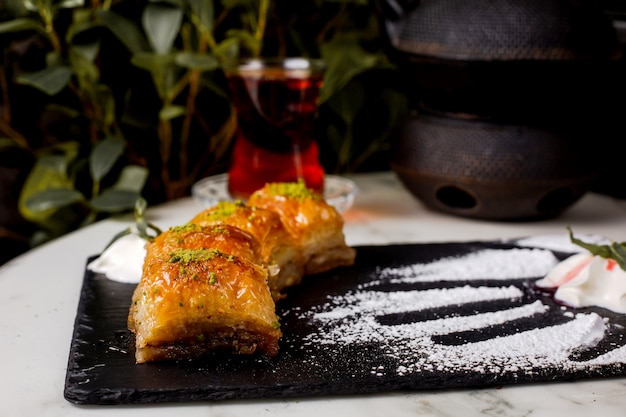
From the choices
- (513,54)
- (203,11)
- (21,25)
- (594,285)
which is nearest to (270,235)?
(594,285)

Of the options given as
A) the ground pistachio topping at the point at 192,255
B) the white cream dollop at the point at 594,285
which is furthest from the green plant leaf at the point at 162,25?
the white cream dollop at the point at 594,285

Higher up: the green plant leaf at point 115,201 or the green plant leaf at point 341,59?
the green plant leaf at point 341,59

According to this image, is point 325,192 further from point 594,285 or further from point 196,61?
point 594,285

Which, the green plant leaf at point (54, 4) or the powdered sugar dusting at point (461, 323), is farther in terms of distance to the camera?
the green plant leaf at point (54, 4)

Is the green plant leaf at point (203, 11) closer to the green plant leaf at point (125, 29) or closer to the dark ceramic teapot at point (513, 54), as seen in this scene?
the green plant leaf at point (125, 29)

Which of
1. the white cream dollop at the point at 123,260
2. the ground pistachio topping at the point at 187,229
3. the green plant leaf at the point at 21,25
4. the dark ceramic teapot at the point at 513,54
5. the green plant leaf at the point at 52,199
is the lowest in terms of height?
the green plant leaf at the point at 52,199

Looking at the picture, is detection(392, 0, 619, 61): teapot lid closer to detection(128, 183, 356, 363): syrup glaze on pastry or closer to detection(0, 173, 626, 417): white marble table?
detection(0, 173, 626, 417): white marble table

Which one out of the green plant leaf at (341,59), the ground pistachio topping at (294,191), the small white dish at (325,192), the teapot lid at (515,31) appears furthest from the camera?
the green plant leaf at (341,59)

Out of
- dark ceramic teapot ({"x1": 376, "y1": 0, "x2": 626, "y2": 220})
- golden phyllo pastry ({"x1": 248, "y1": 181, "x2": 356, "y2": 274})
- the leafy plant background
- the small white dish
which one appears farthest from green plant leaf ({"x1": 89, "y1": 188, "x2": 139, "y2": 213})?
dark ceramic teapot ({"x1": 376, "y1": 0, "x2": 626, "y2": 220})

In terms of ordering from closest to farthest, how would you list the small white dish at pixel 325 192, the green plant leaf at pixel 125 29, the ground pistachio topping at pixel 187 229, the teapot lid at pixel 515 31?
the ground pistachio topping at pixel 187 229 → the teapot lid at pixel 515 31 → the small white dish at pixel 325 192 → the green plant leaf at pixel 125 29
